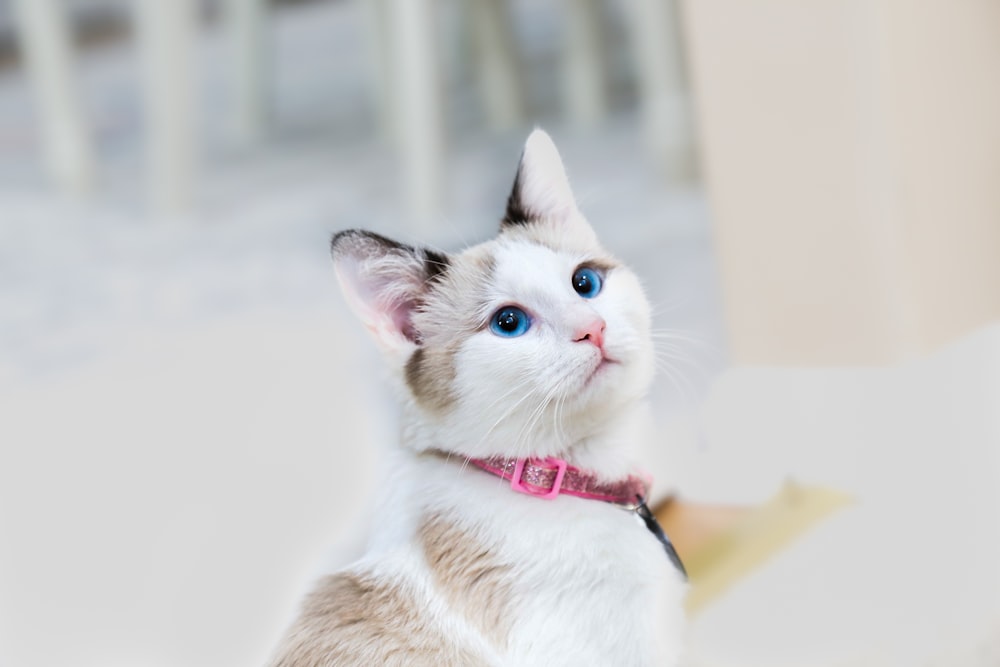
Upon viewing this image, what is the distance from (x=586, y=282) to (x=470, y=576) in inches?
4.2

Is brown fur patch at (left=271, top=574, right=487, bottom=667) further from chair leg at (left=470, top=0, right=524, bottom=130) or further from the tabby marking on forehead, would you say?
chair leg at (left=470, top=0, right=524, bottom=130)

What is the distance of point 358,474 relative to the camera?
0.43 meters

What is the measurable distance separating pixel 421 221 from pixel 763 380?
0.27m

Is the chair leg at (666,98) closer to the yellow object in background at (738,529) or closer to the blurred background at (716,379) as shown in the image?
the blurred background at (716,379)

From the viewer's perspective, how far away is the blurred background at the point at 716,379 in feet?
1.42

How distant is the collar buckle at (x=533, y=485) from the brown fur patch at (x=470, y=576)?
0.02m

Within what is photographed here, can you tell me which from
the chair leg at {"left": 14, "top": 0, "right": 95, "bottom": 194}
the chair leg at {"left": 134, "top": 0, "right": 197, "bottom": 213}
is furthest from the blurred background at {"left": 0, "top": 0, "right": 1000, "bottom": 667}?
the chair leg at {"left": 14, "top": 0, "right": 95, "bottom": 194}

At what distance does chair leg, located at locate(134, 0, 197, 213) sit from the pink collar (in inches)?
48.1

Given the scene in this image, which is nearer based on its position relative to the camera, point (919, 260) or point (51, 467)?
point (51, 467)

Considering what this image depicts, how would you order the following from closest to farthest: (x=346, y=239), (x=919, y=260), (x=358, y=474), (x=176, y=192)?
(x=346, y=239)
(x=358, y=474)
(x=919, y=260)
(x=176, y=192)

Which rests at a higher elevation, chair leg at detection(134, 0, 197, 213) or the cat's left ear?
chair leg at detection(134, 0, 197, 213)

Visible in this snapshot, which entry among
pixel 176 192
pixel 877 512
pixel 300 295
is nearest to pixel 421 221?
pixel 300 295

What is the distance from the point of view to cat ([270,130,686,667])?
1.11ft

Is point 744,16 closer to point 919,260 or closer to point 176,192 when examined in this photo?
point 919,260
